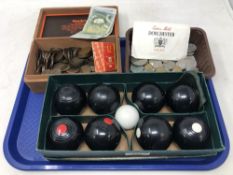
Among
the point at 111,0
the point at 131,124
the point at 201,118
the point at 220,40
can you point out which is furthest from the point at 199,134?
the point at 111,0

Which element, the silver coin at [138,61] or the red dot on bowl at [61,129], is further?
the silver coin at [138,61]

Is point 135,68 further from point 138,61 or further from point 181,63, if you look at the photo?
point 181,63

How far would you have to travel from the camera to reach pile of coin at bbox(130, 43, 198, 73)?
980 millimetres

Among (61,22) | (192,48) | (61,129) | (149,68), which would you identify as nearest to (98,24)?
(61,22)

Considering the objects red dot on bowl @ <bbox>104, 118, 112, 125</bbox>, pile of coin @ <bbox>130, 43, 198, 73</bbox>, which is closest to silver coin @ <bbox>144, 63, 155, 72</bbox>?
pile of coin @ <bbox>130, 43, 198, 73</bbox>

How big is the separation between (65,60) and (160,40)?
1.21 feet

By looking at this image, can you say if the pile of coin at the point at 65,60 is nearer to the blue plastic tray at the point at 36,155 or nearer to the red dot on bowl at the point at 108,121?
the blue plastic tray at the point at 36,155

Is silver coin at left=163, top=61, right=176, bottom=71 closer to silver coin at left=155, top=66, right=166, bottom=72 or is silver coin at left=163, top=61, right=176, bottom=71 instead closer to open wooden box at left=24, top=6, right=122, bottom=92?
silver coin at left=155, top=66, right=166, bottom=72

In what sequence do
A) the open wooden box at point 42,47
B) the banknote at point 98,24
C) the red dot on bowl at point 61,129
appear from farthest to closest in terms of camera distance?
the banknote at point 98,24 < the open wooden box at point 42,47 < the red dot on bowl at point 61,129

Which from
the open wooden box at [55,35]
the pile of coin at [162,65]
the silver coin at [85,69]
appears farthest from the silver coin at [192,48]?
the silver coin at [85,69]

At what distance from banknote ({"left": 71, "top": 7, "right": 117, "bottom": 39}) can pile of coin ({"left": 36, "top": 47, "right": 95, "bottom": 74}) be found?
0.06m

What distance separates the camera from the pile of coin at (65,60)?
0.99m

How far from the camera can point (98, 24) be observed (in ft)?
3.51

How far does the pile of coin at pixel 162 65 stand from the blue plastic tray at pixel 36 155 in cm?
10
